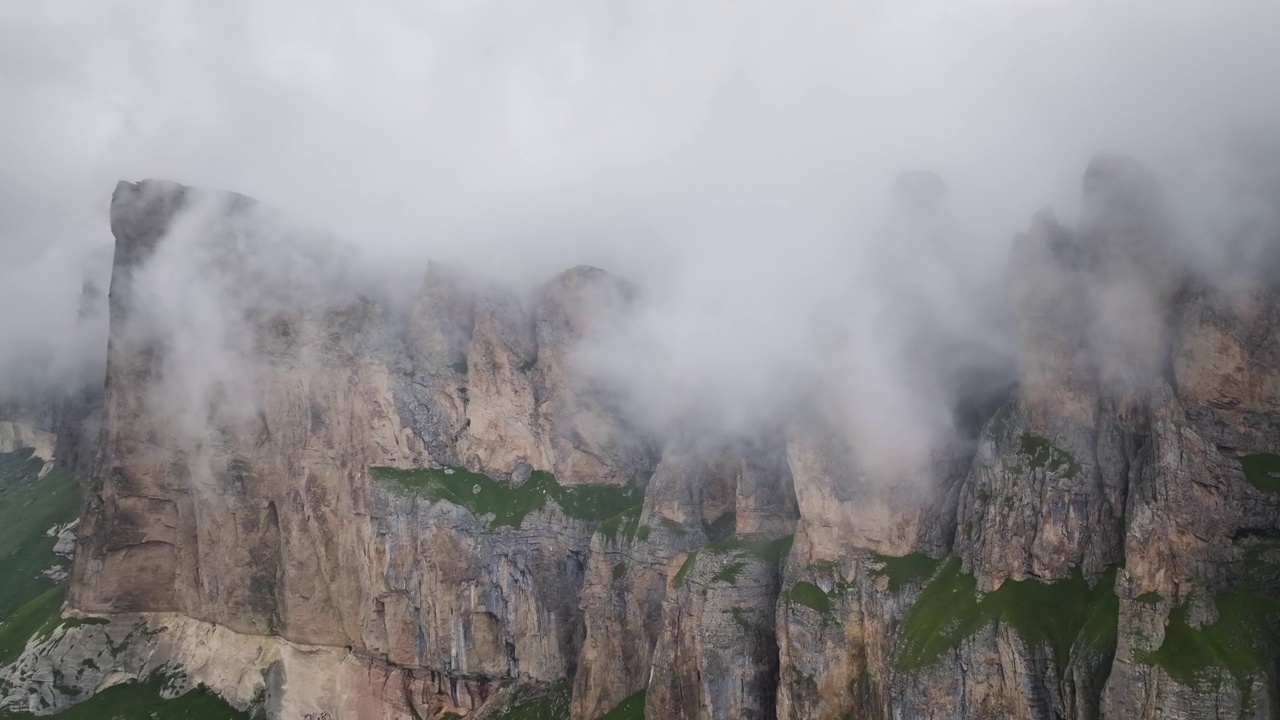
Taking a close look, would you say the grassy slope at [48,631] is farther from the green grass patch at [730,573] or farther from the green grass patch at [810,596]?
the green grass patch at [810,596]

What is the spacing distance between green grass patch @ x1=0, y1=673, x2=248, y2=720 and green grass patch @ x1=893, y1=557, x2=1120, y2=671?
113m

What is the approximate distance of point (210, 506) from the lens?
481 ft

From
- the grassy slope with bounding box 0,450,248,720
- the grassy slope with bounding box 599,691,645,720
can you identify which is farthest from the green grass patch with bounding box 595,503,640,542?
the grassy slope with bounding box 0,450,248,720

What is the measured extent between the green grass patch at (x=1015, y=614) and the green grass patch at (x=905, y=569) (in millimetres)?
1694

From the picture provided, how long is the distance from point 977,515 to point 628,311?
228 ft

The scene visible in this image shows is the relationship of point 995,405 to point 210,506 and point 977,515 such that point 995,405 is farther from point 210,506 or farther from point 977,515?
point 210,506

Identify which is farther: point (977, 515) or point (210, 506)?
point (210, 506)

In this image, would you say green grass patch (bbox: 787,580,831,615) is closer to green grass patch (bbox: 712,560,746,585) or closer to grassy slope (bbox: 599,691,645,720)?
green grass patch (bbox: 712,560,746,585)

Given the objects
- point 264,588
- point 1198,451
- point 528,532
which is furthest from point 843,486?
point 264,588

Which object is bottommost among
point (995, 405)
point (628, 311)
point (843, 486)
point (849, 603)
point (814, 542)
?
point (849, 603)

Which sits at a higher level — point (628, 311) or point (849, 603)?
point (628, 311)

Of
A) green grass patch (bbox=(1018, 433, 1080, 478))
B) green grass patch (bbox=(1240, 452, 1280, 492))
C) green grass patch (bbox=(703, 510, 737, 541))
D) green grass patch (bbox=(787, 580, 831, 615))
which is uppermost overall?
green grass patch (bbox=(1018, 433, 1080, 478))

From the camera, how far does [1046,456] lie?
7925 centimetres

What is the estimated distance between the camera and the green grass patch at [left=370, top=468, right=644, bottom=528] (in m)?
132
